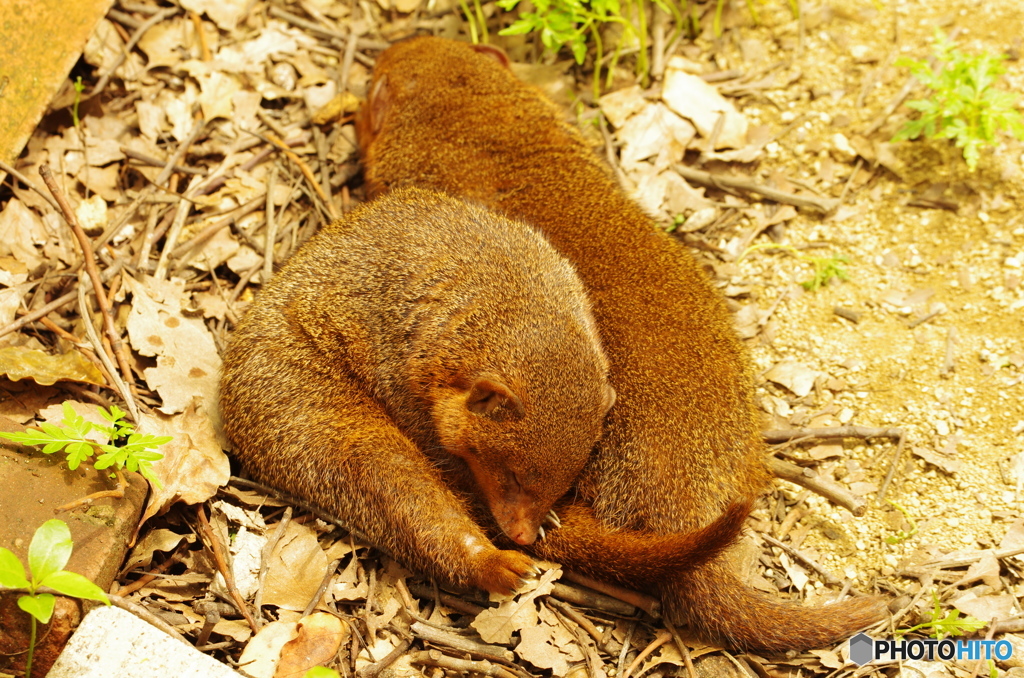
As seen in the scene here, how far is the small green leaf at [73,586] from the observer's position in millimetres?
3068

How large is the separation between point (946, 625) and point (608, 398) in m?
1.84

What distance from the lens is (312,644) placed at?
3730 mm

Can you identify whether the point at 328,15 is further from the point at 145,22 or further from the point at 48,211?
the point at 48,211

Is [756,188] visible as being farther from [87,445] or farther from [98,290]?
[87,445]

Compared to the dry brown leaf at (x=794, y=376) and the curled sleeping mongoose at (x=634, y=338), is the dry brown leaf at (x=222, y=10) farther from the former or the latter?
the dry brown leaf at (x=794, y=376)

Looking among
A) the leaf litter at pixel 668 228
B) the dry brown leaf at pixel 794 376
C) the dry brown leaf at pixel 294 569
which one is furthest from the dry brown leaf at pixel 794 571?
the dry brown leaf at pixel 294 569

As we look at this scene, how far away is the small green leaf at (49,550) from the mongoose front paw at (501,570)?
1.73 m

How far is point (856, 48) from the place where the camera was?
20.9 ft

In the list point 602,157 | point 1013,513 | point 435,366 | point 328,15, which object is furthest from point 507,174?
point 1013,513

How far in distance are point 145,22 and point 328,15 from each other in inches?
54.4

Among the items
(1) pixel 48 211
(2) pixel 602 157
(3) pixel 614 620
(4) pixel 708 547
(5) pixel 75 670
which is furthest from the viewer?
(2) pixel 602 157

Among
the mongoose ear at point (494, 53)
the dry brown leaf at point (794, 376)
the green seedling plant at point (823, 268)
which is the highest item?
the mongoose ear at point (494, 53)

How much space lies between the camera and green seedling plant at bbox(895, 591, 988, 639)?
3770mm

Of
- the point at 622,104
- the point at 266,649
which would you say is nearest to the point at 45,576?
the point at 266,649
